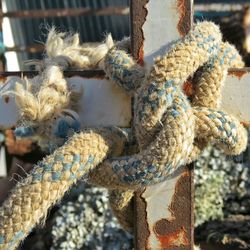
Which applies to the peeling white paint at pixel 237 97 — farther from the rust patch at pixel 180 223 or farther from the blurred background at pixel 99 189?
the blurred background at pixel 99 189

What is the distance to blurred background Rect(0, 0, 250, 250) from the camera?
3.01 meters

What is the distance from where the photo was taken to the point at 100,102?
956 millimetres

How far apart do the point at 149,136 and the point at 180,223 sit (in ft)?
0.61

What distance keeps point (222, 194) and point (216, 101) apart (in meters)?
2.49

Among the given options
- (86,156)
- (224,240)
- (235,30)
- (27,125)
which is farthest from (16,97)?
(235,30)

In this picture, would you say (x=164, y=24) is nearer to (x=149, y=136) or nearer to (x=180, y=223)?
(x=149, y=136)

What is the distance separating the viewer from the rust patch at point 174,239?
0.95 metres

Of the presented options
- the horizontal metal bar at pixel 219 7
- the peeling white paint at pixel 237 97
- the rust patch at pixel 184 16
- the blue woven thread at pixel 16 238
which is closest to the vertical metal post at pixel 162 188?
the rust patch at pixel 184 16

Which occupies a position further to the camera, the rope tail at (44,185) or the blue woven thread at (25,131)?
the blue woven thread at (25,131)

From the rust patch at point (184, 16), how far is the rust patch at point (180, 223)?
23cm

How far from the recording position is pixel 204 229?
3.19 metres

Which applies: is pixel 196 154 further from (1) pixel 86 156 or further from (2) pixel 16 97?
(2) pixel 16 97

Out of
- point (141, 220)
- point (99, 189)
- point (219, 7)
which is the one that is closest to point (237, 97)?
point (141, 220)

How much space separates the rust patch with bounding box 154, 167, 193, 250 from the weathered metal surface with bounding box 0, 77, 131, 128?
14 cm
